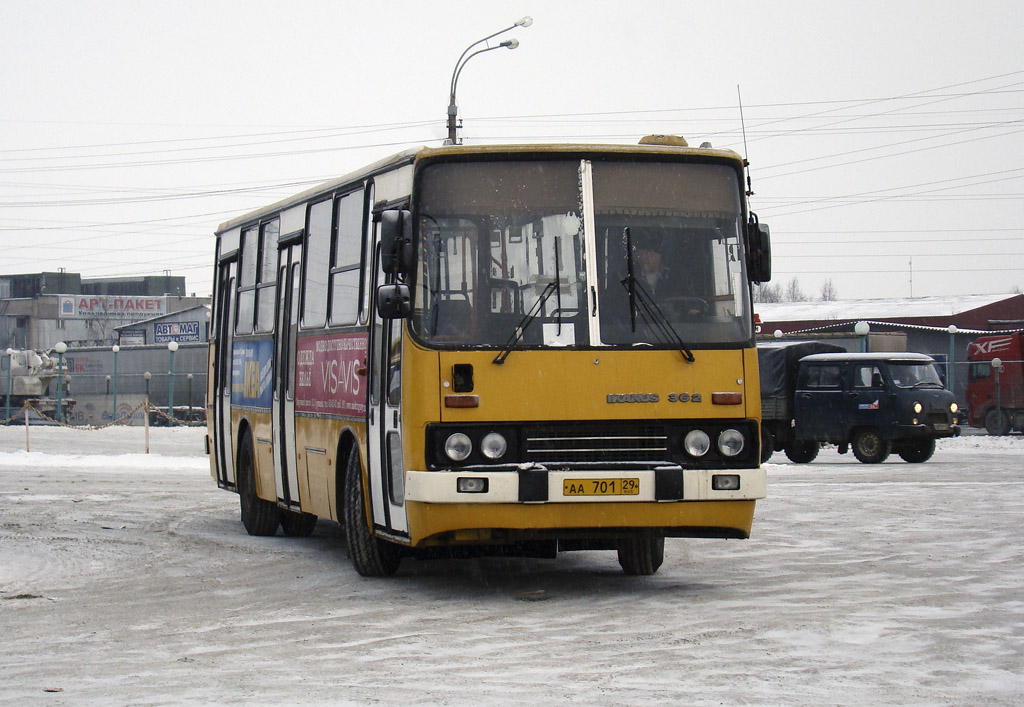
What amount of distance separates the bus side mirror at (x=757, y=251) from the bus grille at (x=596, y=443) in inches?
52.3

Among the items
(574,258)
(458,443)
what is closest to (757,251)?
(574,258)

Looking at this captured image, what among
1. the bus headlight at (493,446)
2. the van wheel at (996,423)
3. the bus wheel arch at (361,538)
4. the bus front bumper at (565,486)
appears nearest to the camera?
the bus front bumper at (565,486)

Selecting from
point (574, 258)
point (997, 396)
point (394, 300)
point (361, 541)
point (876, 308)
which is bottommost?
point (361, 541)

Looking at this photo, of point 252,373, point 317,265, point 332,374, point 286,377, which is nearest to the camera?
point 332,374

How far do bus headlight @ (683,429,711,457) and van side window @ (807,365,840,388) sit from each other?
73.7 feet

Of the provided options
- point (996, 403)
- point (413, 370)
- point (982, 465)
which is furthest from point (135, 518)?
point (996, 403)

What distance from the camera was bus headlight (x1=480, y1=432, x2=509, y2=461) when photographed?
10055mm

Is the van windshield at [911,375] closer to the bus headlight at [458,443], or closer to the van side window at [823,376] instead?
the van side window at [823,376]

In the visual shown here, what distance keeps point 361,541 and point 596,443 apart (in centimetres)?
237

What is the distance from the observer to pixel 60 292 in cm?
11900

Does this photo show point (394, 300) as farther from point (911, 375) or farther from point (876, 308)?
point (876, 308)

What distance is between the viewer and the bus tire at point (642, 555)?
11.7 m

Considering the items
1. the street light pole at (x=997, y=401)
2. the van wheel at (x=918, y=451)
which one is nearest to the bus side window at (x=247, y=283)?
the van wheel at (x=918, y=451)

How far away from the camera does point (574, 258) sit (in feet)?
33.8
